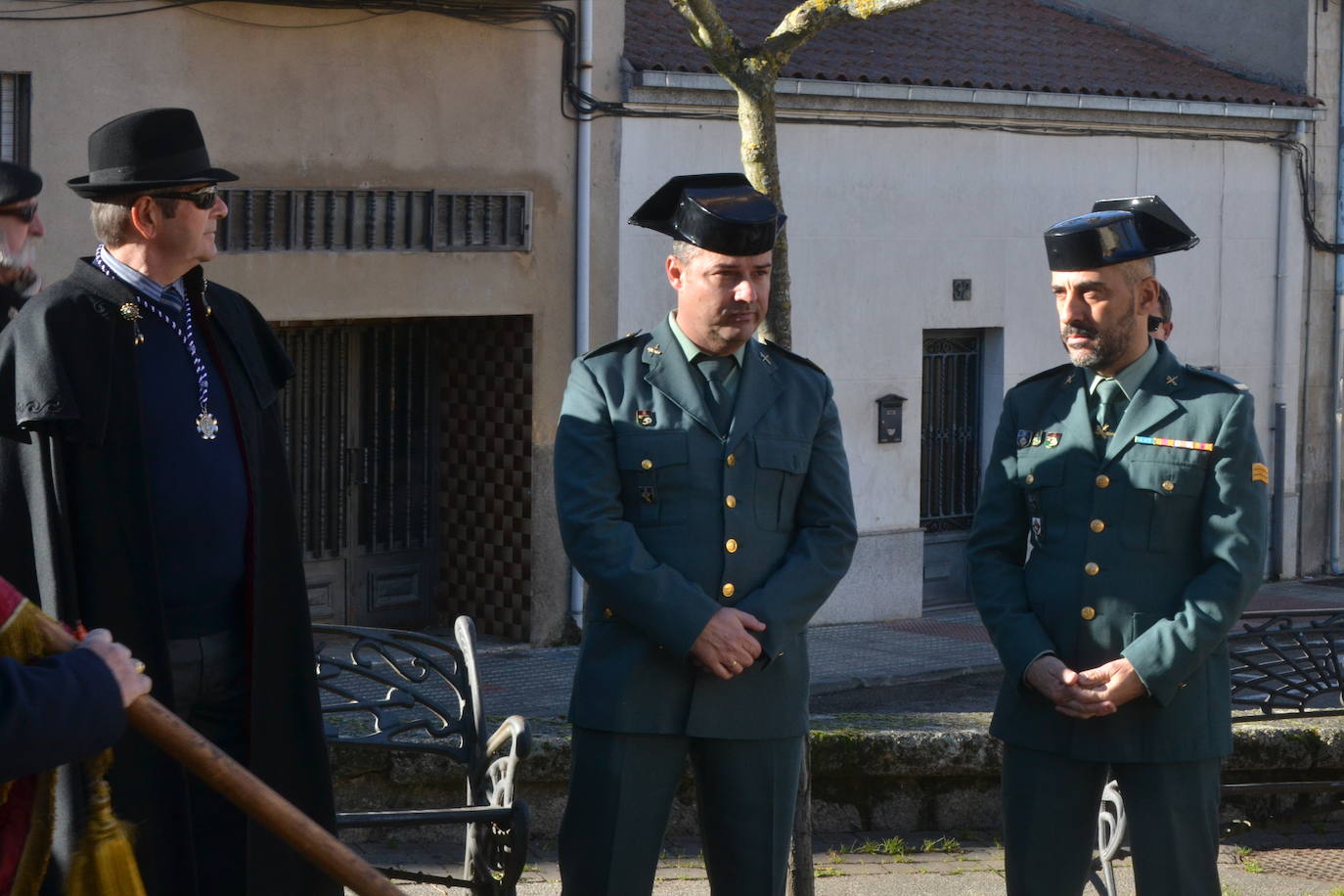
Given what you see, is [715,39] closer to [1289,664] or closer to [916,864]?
[916,864]

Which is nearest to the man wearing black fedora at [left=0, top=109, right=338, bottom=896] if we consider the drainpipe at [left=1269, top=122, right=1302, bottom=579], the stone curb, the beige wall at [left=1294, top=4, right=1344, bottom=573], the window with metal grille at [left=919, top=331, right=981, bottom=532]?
the stone curb

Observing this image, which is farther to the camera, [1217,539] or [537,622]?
[537,622]

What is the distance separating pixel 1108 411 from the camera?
4.37 meters

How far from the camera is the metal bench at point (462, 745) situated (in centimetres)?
450

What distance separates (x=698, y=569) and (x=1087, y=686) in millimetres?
884

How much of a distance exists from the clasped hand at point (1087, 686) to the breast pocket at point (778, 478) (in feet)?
2.13

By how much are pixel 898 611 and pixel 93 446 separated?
10518mm

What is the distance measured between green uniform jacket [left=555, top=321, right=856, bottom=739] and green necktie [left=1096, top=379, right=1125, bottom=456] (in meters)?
0.60

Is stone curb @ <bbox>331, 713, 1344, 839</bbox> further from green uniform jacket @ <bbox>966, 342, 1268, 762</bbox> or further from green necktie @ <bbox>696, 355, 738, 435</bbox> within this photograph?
green necktie @ <bbox>696, 355, 738, 435</bbox>

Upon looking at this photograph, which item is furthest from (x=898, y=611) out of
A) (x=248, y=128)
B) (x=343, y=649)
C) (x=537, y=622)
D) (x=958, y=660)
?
(x=248, y=128)

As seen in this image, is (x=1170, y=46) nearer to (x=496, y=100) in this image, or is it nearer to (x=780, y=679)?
(x=496, y=100)

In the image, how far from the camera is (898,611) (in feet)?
45.0

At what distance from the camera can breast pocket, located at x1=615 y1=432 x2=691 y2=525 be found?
418 cm

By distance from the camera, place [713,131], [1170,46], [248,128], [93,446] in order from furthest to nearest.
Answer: [1170,46]
[713,131]
[248,128]
[93,446]
